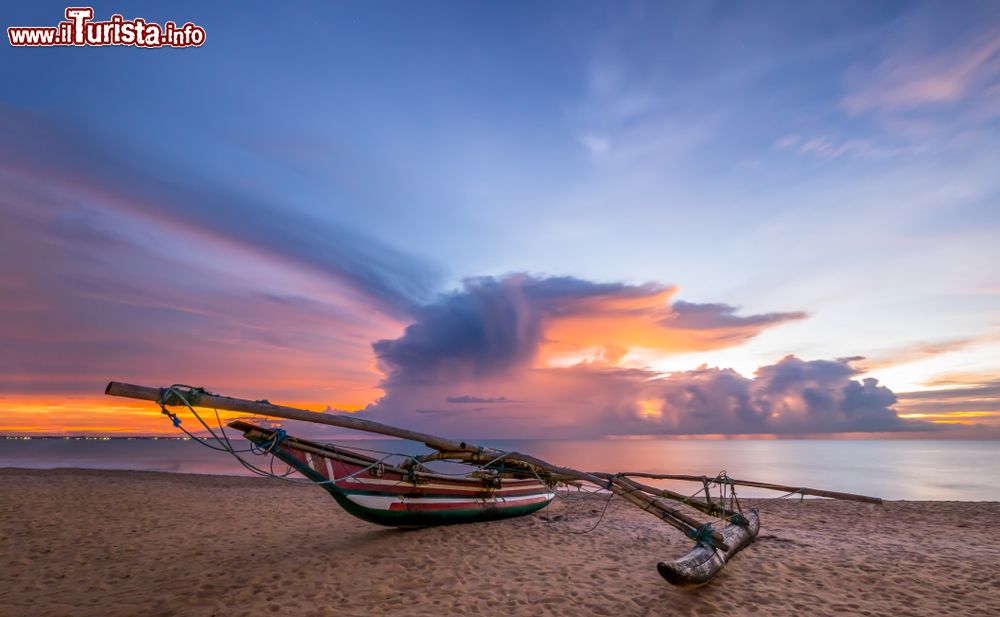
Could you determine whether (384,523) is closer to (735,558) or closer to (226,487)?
(735,558)

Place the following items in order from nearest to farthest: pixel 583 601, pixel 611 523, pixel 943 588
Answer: pixel 583 601
pixel 943 588
pixel 611 523

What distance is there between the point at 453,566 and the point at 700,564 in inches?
164

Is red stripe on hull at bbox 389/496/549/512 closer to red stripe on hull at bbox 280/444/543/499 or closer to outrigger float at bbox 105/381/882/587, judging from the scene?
outrigger float at bbox 105/381/882/587

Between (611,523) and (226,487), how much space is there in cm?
1833

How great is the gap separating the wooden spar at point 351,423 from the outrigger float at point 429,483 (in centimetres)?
1

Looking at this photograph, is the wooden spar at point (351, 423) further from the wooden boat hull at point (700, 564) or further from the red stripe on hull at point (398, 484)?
the red stripe on hull at point (398, 484)

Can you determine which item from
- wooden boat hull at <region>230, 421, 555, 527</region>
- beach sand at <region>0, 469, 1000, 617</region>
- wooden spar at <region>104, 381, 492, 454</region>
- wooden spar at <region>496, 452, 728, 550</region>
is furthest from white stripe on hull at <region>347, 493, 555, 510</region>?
wooden spar at <region>496, 452, 728, 550</region>

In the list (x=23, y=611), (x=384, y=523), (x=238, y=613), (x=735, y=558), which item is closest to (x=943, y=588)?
(x=735, y=558)

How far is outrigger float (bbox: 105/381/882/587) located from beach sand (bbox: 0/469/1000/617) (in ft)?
1.37

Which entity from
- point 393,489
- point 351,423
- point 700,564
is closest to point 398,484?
point 393,489

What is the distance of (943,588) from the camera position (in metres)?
7.51

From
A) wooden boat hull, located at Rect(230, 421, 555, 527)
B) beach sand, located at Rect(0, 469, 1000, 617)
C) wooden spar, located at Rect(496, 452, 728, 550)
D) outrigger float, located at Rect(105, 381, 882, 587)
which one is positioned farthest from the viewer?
wooden spar, located at Rect(496, 452, 728, 550)

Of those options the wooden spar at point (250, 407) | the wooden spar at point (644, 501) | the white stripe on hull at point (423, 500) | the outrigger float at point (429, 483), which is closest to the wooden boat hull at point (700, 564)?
the outrigger float at point (429, 483)

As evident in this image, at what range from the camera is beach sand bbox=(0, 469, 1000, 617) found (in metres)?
6.65
